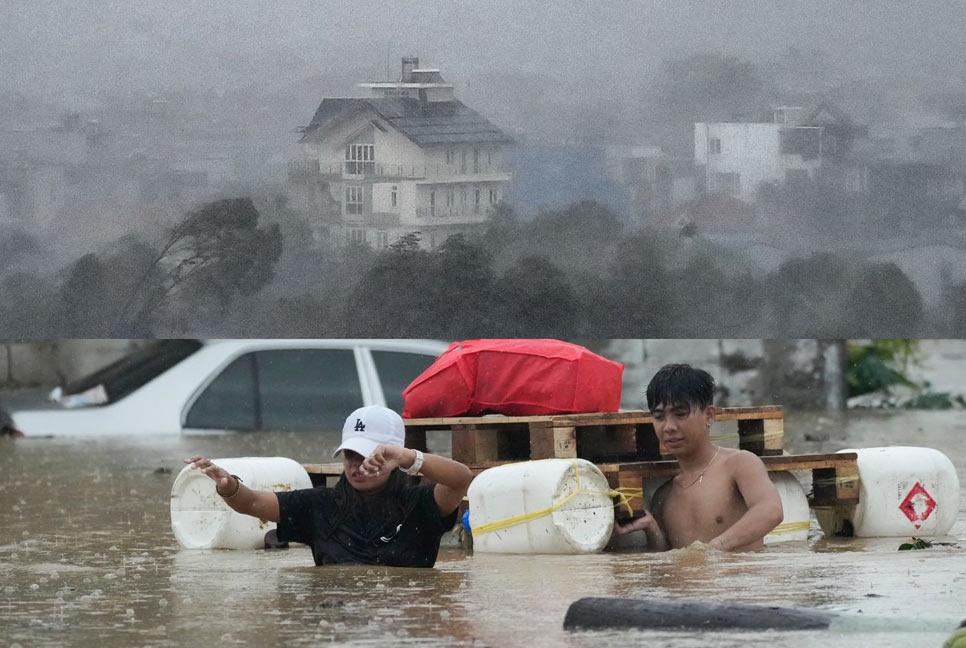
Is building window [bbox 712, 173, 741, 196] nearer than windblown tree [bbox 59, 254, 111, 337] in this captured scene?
No

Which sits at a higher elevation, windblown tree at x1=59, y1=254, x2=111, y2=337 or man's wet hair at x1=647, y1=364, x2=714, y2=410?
windblown tree at x1=59, y1=254, x2=111, y2=337

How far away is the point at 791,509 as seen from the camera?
7.59m

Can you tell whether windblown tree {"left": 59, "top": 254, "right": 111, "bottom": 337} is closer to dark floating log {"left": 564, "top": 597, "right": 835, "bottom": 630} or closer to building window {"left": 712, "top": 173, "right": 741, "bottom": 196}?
building window {"left": 712, "top": 173, "right": 741, "bottom": 196}

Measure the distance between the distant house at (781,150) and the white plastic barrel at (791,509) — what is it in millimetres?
2089

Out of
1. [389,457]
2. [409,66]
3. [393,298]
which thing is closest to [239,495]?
[389,457]

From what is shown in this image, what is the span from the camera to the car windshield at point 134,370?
1599cm

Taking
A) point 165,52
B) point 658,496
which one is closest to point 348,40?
point 165,52

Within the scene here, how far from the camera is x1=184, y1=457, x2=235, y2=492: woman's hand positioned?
5918 millimetres

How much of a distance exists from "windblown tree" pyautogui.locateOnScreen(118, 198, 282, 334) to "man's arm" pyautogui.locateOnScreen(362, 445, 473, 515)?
9.28 ft

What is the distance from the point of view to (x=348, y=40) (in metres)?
9.76

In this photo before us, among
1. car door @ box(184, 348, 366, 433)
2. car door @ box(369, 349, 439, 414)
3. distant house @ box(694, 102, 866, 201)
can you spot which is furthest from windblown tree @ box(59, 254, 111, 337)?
car door @ box(369, 349, 439, 414)

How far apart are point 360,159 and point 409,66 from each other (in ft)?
2.43

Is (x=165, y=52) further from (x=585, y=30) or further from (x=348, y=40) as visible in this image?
(x=585, y=30)

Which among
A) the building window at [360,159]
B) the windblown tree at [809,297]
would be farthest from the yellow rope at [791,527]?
the building window at [360,159]
